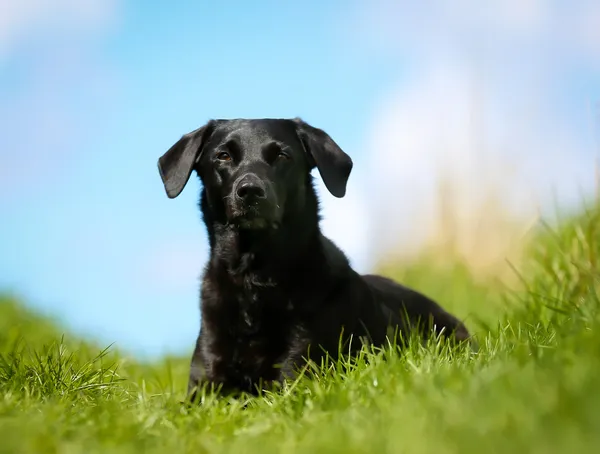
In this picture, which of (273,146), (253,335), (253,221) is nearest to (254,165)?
(273,146)

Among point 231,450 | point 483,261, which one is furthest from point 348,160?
point 483,261

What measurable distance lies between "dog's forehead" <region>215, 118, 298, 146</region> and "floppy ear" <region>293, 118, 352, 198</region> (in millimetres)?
75

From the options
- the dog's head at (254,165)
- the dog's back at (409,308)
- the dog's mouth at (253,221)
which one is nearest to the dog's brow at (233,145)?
the dog's head at (254,165)

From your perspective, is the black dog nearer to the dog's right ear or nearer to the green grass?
the dog's right ear

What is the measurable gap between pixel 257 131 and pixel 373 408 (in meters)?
1.97

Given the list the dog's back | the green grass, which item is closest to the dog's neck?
the green grass

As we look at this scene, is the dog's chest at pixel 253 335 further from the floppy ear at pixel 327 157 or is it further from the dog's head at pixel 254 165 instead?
the floppy ear at pixel 327 157

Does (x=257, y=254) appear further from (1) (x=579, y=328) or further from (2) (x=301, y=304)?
(1) (x=579, y=328)

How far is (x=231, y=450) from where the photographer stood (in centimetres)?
302

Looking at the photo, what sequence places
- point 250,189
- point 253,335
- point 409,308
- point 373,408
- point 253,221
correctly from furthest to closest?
point 409,308 < point 253,335 < point 253,221 < point 250,189 < point 373,408

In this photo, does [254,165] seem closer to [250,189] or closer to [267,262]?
[250,189]

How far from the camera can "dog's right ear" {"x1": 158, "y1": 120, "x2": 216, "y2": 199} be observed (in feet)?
15.5

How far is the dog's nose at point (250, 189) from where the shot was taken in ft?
14.0

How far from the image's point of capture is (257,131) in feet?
15.3
